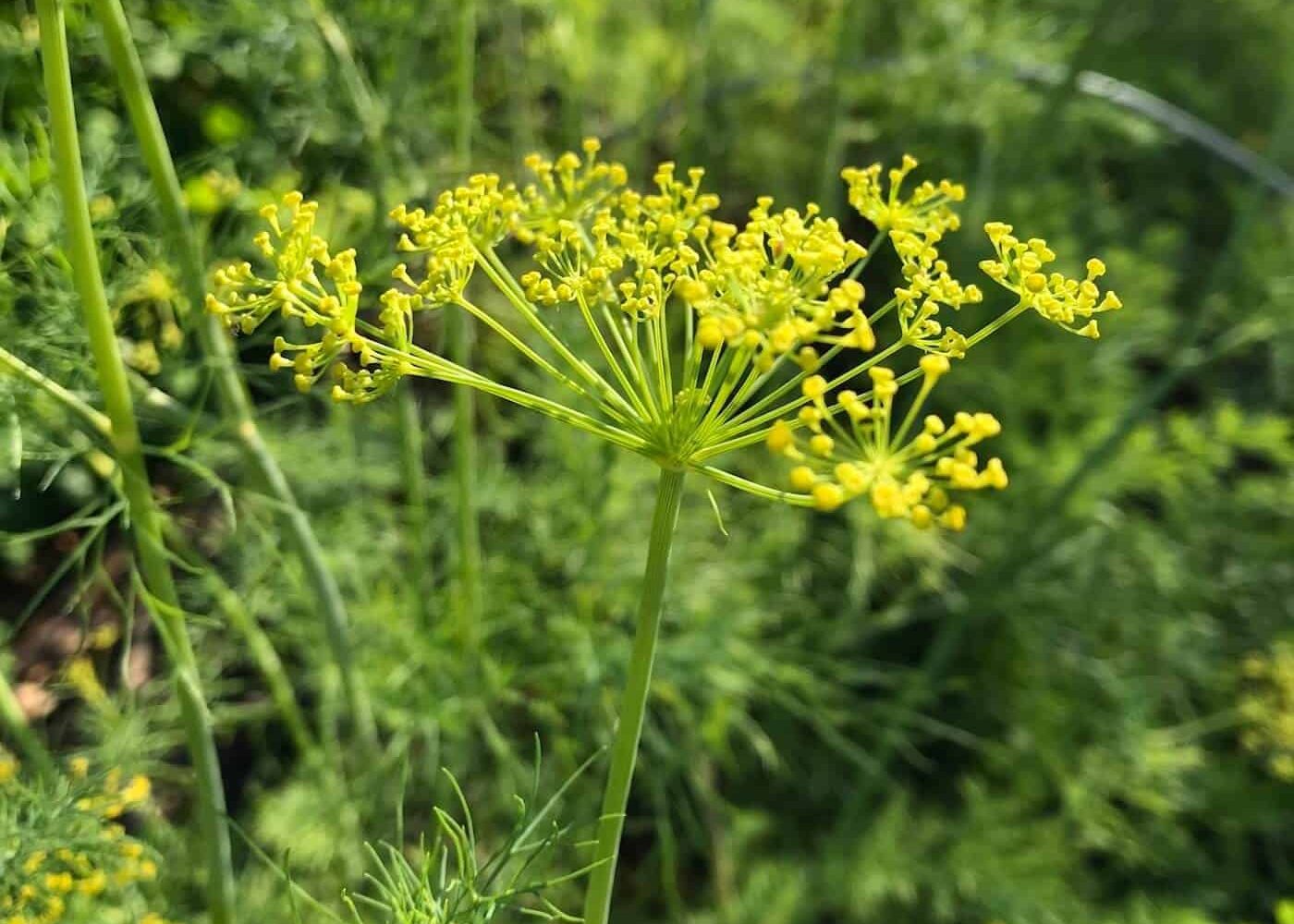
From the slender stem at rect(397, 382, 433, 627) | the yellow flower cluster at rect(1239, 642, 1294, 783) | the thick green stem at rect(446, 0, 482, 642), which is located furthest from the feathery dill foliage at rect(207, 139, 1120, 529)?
the yellow flower cluster at rect(1239, 642, 1294, 783)

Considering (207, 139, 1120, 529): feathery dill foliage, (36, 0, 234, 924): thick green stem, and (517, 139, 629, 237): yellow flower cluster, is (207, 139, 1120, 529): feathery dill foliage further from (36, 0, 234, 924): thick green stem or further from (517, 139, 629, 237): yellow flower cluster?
(36, 0, 234, 924): thick green stem

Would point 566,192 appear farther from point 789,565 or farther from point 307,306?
point 789,565

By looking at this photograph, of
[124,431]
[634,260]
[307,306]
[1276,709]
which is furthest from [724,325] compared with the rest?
[1276,709]

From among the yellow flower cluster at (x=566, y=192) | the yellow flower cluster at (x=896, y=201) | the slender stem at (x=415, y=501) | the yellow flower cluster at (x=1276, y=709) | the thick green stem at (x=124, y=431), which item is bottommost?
the yellow flower cluster at (x=1276, y=709)

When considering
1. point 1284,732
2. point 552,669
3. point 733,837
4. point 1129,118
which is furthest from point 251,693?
point 1129,118

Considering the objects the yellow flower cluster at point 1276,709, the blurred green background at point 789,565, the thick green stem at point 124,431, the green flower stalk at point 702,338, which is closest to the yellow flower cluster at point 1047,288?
the green flower stalk at point 702,338

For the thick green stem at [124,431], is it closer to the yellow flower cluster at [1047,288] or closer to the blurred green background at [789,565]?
the blurred green background at [789,565]

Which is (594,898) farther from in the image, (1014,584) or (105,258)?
(1014,584)

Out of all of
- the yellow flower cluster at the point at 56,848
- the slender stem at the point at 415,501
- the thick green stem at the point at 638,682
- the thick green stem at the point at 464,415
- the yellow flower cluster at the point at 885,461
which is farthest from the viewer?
the slender stem at the point at 415,501
